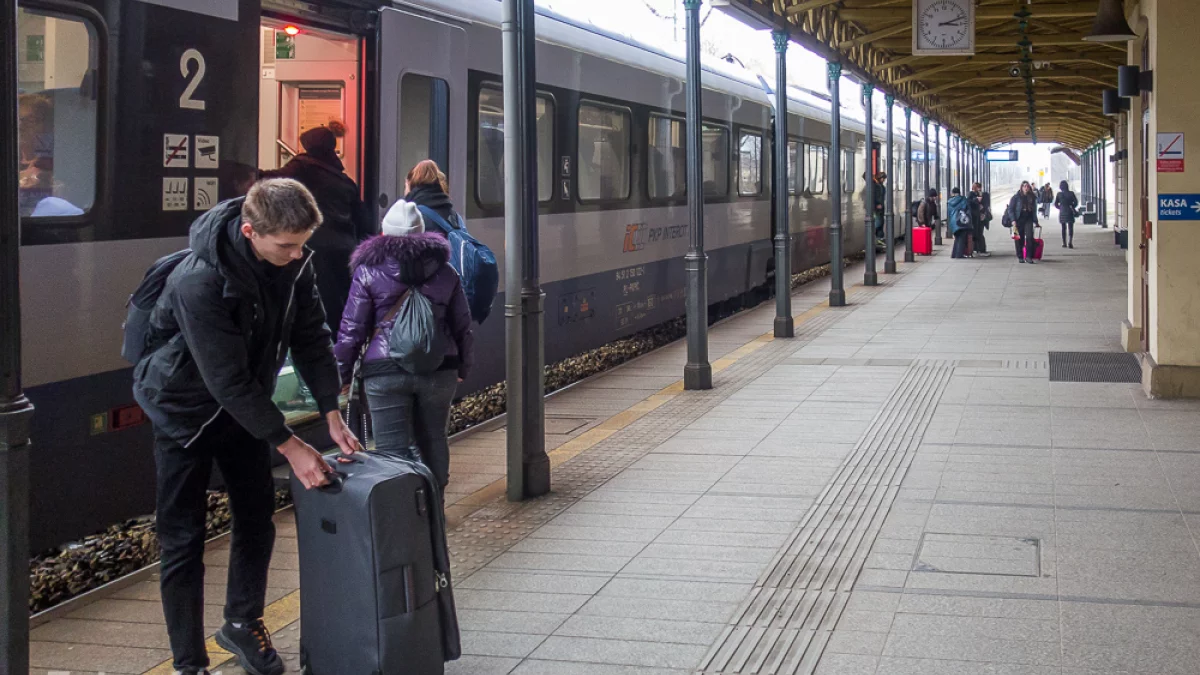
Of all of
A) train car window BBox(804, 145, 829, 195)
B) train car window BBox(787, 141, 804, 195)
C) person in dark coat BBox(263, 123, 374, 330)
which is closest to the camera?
person in dark coat BBox(263, 123, 374, 330)

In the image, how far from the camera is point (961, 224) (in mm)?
28094

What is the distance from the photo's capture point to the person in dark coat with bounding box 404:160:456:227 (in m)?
6.35

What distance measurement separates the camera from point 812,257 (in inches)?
903

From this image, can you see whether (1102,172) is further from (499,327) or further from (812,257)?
(499,327)

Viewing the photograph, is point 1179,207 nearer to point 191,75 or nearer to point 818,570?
point 818,570

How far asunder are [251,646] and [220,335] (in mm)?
1129

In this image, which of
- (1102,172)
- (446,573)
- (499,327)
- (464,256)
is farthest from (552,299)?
(1102,172)

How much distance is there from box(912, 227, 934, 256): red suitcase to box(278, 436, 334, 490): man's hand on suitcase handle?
27.1 meters

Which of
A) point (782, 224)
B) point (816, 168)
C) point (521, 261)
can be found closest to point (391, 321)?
point (521, 261)

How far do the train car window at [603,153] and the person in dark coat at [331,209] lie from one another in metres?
3.94

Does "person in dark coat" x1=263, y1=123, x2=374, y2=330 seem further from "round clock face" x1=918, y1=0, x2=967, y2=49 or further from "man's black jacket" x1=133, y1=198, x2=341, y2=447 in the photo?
"round clock face" x1=918, y1=0, x2=967, y2=49

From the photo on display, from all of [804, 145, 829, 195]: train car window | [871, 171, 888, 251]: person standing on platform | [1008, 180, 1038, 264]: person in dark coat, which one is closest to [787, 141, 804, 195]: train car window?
[804, 145, 829, 195]: train car window

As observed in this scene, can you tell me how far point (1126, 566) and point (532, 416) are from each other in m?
2.99

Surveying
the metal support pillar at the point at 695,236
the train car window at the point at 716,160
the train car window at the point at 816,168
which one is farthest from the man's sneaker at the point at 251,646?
the train car window at the point at 816,168
